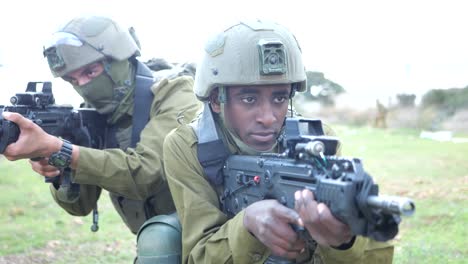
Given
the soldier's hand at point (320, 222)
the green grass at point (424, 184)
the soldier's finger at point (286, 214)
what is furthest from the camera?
the green grass at point (424, 184)

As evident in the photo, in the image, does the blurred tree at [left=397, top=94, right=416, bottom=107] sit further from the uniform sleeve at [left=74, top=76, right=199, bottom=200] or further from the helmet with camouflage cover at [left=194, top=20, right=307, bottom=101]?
the helmet with camouflage cover at [left=194, top=20, right=307, bottom=101]

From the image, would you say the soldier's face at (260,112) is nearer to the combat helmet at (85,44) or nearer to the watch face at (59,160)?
the watch face at (59,160)

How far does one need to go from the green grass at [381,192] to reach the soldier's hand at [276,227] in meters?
1.59

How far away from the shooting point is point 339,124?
18766 millimetres

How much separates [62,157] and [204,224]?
125 cm

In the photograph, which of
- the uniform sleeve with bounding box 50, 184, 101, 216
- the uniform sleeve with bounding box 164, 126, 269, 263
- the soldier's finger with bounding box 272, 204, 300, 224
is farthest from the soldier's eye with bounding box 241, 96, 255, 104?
the uniform sleeve with bounding box 50, 184, 101, 216

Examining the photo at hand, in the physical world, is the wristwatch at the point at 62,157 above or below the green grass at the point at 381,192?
above

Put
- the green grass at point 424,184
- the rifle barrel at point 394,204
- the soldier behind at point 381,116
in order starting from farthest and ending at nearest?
the soldier behind at point 381,116 < the green grass at point 424,184 < the rifle barrel at point 394,204

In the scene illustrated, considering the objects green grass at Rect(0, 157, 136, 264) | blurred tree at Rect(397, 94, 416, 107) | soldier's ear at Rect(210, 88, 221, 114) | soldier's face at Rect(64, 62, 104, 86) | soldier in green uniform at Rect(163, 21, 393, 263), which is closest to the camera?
soldier in green uniform at Rect(163, 21, 393, 263)

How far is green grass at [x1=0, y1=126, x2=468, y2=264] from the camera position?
20.1 ft

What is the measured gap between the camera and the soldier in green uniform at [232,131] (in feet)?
10.5

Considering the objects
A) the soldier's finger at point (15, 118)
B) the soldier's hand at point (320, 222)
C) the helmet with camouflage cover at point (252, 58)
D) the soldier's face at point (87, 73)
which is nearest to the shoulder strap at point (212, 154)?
the helmet with camouflage cover at point (252, 58)

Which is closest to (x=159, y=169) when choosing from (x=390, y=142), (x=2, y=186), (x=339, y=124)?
(x=2, y=186)

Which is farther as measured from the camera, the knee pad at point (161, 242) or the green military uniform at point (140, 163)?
the green military uniform at point (140, 163)
